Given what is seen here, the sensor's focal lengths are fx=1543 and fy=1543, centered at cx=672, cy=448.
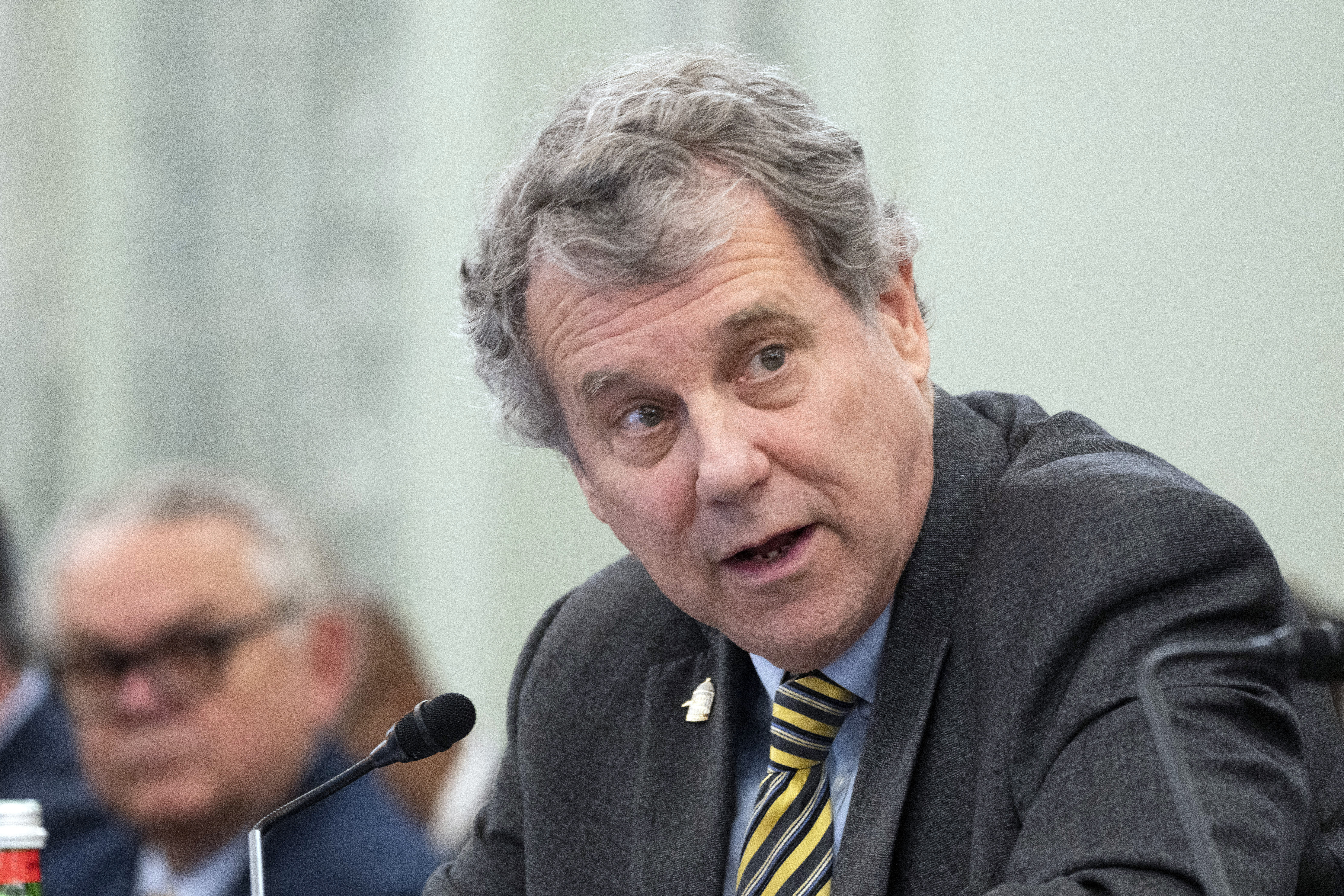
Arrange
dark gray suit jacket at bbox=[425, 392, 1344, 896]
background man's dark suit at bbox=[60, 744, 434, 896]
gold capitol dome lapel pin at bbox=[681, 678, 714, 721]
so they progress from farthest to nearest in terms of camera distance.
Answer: background man's dark suit at bbox=[60, 744, 434, 896] < gold capitol dome lapel pin at bbox=[681, 678, 714, 721] < dark gray suit jacket at bbox=[425, 392, 1344, 896]

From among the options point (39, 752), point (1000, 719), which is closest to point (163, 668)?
point (39, 752)

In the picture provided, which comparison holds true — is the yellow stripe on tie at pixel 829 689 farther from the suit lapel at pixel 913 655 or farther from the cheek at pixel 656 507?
the cheek at pixel 656 507

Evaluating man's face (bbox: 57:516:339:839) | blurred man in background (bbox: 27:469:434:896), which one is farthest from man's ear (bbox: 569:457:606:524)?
man's face (bbox: 57:516:339:839)

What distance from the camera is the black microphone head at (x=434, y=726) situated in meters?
1.52

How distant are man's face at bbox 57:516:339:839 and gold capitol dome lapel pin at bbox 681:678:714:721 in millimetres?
1402

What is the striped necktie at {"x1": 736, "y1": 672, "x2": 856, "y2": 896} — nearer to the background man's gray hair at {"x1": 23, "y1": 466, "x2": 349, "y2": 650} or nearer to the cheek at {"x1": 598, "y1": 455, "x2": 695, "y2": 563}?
the cheek at {"x1": 598, "y1": 455, "x2": 695, "y2": 563}

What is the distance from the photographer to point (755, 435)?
1.51 meters

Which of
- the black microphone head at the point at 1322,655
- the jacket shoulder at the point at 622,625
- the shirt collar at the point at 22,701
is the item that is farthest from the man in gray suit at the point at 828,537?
the shirt collar at the point at 22,701

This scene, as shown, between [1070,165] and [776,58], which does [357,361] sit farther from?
[1070,165]

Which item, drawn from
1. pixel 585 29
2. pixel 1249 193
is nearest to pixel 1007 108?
pixel 1249 193

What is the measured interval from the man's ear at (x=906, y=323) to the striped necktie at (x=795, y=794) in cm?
36

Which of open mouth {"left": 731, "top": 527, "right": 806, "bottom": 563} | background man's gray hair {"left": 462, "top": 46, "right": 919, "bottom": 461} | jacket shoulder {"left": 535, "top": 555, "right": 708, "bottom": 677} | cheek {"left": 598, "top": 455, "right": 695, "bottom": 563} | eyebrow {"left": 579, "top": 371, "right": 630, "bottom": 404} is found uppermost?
background man's gray hair {"left": 462, "top": 46, "right": 919, "bottom": 461}

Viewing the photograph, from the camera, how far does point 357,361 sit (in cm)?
555

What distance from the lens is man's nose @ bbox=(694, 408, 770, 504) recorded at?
1489mm
